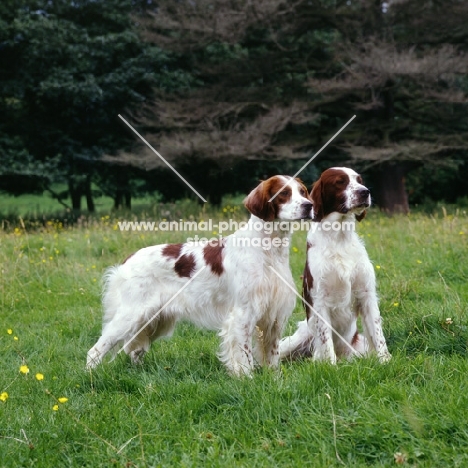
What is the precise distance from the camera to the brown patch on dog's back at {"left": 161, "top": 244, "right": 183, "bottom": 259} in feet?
14.8

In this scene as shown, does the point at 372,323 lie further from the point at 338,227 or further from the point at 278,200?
the point at 278,200

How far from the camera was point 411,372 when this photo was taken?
3.42 metres

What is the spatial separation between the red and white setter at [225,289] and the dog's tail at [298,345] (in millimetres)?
233

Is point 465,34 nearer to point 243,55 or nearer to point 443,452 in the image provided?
point 243,55

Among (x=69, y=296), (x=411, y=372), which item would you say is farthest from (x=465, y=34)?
(x=411, y=372)

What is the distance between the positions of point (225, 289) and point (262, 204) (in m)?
A: 0.68

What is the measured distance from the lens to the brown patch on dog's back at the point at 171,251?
4.52m

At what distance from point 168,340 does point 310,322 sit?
1.33 meters

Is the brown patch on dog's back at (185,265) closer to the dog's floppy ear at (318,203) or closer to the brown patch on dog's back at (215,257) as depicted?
the brown patch on dog's back at (215,257)

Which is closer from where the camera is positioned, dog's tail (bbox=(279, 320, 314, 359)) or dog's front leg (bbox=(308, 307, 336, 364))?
dog's front leg (bbox=(308, 307, 336, 364))

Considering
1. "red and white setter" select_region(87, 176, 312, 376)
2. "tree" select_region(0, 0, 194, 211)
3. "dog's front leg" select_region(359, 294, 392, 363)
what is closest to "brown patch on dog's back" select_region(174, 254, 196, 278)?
"red and white setter" select_region(87, 176, 312, 376)

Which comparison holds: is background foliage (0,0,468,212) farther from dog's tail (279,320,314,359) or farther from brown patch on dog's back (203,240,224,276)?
brown patch on dog's back (203,240,224,276)

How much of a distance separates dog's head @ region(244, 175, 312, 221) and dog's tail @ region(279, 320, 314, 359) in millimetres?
907

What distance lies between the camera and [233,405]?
325cm
